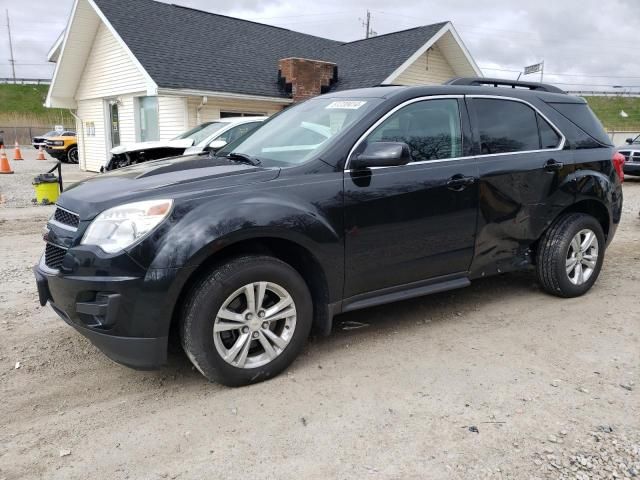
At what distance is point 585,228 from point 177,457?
13.0ft

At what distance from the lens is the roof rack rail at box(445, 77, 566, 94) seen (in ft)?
14.7

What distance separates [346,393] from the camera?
316 centimetres

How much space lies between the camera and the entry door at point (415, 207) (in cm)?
349

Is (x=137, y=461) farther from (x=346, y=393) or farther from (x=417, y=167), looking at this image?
(x=417, y=167)

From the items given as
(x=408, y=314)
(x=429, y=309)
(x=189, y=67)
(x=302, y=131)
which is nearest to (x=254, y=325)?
(x=302, y=131)

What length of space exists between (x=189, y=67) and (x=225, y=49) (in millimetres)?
2543

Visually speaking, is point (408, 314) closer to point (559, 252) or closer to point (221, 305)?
point (559, 252)

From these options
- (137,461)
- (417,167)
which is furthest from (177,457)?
(417,167)

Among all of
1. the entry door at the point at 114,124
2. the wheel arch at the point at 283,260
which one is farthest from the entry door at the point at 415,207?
the entry door at the point at 114,124

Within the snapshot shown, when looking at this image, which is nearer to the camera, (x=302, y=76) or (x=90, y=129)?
(x=302, y=76)

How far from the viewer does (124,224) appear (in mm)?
2869

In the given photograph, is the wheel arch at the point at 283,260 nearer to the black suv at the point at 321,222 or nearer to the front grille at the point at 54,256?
the black suv at the point at 321,222

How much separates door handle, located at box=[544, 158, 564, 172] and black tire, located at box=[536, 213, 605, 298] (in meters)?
0.48

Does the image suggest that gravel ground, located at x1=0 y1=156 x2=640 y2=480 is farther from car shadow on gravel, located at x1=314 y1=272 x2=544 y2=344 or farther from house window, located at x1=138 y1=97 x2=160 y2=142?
house window, located at x1=138 y1=97 x2=160 y2=142
